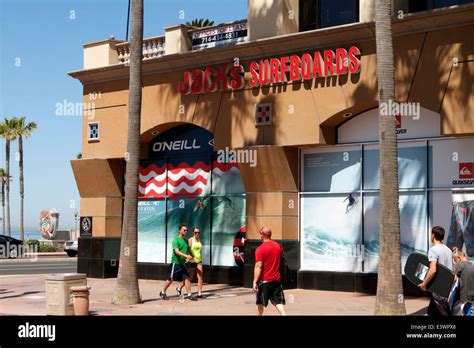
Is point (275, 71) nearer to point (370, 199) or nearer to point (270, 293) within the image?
point (370, 199)

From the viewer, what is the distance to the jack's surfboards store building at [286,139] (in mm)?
20859

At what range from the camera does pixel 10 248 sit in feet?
166

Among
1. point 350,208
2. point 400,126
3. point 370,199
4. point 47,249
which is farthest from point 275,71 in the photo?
point 47,249

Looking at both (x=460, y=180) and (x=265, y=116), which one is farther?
(x=265, y=116)

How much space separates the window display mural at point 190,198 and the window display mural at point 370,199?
278 cm

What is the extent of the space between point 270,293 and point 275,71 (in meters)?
10.5

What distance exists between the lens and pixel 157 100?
27344 mm

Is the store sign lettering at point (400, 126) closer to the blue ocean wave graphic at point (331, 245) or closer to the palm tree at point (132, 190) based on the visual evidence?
the blue ocean wave graphic at point (331, 245)

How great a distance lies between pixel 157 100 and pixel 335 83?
748 centimetres

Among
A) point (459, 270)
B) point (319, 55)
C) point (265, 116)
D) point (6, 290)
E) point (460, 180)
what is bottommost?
point (6, 290)

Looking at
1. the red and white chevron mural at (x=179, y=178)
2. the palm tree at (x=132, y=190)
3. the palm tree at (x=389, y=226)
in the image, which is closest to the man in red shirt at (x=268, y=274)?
the palm tree at (x=389, y=226)

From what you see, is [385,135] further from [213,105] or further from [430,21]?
[213,105]
